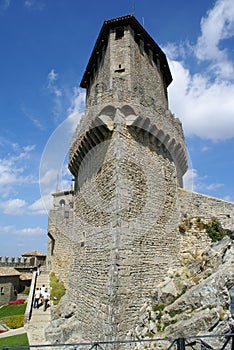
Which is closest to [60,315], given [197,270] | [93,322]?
[93,322]

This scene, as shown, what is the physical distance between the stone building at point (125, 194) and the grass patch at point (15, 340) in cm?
205

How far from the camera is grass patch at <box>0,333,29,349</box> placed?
33.4ft

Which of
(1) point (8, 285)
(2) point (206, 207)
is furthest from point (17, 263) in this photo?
(2) point (206, 207)

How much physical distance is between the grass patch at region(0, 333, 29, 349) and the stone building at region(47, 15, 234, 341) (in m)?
2.05

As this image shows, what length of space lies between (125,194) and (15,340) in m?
8.45

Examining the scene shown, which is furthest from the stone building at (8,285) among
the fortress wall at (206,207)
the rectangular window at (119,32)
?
the rectangular window at (119,32)

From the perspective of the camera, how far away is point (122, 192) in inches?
319

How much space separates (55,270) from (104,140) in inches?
571

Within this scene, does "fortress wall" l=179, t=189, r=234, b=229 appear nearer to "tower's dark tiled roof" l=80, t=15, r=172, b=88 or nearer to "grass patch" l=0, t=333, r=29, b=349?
"tower's dark tiled roof" l=80, t=15, r=172, b=88

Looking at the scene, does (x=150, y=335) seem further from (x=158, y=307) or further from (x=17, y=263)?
(x=17, y=263)

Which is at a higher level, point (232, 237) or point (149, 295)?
point (232, 237)

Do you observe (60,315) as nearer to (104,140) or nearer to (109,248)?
(109,248)

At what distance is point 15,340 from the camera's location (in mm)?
10633

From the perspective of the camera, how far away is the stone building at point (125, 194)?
7586mm
